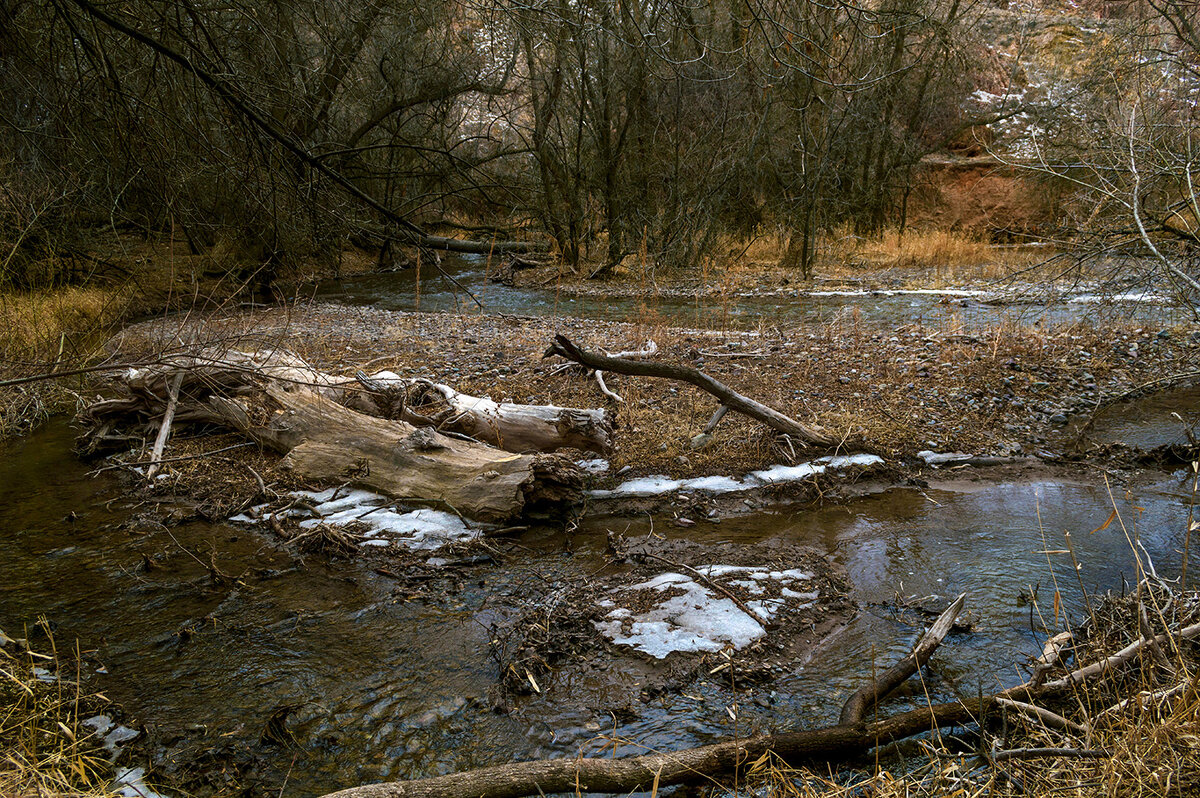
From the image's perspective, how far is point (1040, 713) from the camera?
8.34 feet

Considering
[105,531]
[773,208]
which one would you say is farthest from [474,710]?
[773,208]

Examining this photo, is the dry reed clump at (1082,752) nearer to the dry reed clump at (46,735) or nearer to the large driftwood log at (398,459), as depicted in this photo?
the dry reed clump at (46,735)

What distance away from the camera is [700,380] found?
5.56 metres

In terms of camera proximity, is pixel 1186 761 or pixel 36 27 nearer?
pixel 1186 761

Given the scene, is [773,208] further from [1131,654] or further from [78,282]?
[1131,654]

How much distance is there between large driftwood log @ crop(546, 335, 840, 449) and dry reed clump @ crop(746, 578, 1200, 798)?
2898 mm

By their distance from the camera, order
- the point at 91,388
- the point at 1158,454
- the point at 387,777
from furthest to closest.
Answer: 1. the point at 91,388
2. the point at 1158,454
3. the point at 387,777

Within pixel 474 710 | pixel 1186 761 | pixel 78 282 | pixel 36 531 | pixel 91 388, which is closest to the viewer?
pixel 1186 761

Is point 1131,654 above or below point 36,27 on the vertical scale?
below

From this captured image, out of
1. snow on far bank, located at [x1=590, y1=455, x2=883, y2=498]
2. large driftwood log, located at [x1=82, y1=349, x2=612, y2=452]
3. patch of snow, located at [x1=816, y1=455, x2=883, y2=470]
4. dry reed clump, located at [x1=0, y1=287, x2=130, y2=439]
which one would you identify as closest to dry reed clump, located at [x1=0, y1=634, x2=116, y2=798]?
large driftwood log, located at [x1=82, y1=349, x2=612, y2=452]

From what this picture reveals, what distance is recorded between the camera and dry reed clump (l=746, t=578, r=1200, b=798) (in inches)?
86.1

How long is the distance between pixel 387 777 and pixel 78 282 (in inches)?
426

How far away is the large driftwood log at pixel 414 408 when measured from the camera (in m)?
5.66

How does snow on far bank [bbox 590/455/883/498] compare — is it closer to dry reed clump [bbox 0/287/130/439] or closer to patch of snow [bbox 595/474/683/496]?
patch of snow [bbox 595/474/683/496]
